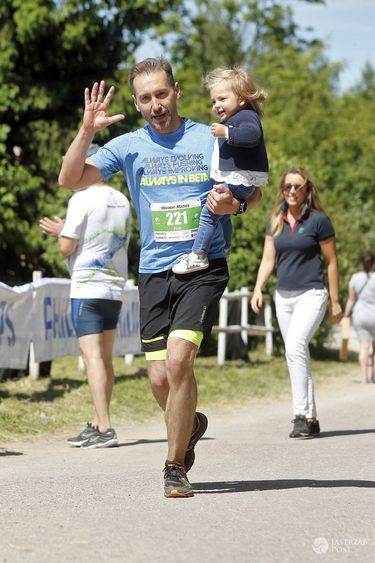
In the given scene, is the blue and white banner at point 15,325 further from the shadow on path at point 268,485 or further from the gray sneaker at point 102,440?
the shadow on path at point 268,485

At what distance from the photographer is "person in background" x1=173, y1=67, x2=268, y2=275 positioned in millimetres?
6320

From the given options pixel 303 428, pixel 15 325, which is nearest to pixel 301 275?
pixel 303 428

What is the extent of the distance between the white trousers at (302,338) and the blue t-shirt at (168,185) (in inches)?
145

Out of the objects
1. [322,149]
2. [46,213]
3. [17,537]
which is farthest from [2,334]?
[322,149]

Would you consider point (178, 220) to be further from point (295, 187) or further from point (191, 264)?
point (295, 187)

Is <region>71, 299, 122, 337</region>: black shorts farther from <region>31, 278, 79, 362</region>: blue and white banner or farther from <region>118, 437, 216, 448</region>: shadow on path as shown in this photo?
<region>31, 278, 79, 362</region>: blue and white banner

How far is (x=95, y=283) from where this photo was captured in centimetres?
959

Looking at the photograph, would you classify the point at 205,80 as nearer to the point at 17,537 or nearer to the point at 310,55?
the point at 17,537

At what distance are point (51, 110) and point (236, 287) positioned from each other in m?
5.81

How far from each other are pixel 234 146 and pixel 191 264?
64 cm

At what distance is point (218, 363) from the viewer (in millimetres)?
17438

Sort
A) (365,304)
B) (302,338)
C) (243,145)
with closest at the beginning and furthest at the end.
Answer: (243,145) → (302,338) → (365,304)

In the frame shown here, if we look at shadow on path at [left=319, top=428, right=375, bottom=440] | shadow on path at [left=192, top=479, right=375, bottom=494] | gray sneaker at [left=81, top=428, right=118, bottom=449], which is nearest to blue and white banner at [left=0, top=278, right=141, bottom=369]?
gray sneaker at [left=81, top=428, right=118, bottom=449]

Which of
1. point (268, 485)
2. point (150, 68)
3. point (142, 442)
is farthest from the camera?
point (142, 442)
